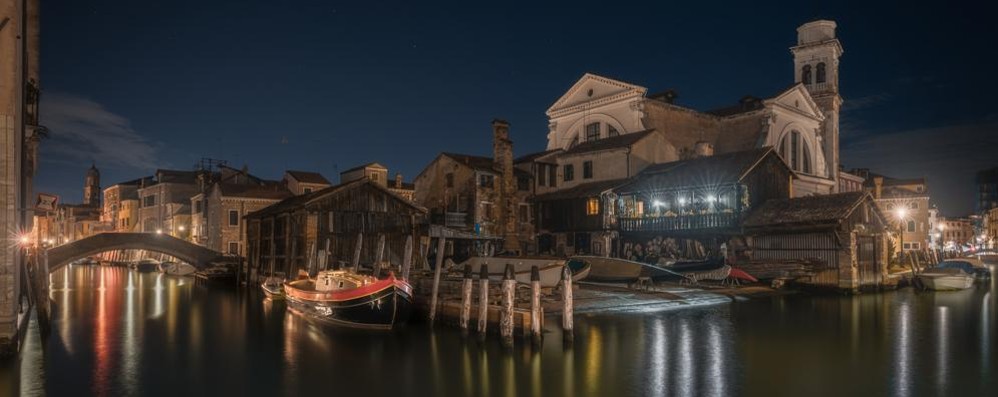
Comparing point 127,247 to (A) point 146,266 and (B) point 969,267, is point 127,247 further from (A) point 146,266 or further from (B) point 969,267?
(B) point 969,267

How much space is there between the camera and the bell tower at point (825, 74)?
5856 centimetres

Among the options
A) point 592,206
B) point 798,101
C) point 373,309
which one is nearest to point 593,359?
point 373,309

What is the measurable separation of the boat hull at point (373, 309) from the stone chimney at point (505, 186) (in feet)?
68.5

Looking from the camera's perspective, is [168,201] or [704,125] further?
[168,201]

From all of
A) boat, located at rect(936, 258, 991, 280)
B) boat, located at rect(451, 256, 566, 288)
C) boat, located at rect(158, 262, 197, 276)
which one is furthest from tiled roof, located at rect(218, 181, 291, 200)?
boat, located at rect(936, 258, 991, 280)

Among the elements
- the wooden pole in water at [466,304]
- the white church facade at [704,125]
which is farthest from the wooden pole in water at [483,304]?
the white church facade at [704,125]

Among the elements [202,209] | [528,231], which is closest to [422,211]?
[528,231]

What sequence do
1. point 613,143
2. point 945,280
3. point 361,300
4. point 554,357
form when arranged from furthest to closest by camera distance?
1. point 613,143
2. point 945,280
3. point 361,300
4. point 554,357

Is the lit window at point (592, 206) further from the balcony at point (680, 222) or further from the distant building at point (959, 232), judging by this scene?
the distant building at point (959, 232)

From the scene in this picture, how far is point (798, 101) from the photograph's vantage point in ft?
177

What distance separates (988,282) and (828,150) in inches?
708

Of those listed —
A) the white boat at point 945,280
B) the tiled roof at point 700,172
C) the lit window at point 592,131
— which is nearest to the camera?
the white boat at point 945,280

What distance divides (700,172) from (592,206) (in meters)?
6.89

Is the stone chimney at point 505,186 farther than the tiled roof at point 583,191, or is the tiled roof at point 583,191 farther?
the stone chimney at point 505,186
